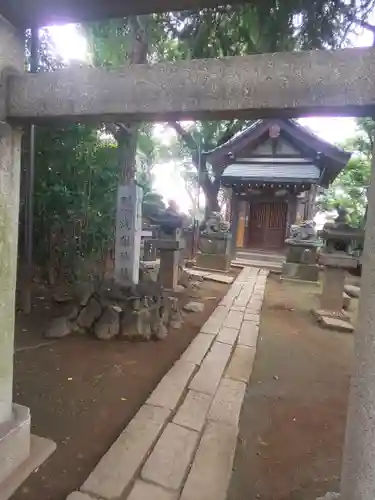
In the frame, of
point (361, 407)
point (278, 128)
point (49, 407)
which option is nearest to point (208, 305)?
point (49, 407)

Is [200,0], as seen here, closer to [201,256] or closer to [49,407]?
[49,407]

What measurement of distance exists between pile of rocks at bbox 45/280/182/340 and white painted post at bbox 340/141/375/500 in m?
3.01

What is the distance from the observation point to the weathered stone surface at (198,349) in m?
3.62

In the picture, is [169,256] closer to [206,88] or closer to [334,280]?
[334,280]

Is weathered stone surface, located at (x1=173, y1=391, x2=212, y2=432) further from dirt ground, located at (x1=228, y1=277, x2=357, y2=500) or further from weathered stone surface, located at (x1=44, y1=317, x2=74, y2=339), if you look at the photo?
weathered stone surface, located at (x1=44, y1=317, x2=74, y2=339)

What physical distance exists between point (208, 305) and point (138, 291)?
1859 millimetres

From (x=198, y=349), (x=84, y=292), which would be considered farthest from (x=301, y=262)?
(x=84, y=292)

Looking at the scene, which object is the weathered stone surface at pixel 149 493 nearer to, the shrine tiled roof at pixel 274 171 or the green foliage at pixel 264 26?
the green foliage at pixel 264 26

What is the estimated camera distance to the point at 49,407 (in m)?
2.61

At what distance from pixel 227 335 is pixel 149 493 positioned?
2.82m

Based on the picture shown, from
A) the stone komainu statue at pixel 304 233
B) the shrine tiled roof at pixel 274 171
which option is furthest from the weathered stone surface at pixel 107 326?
the shrine tiled roof at pixel 274 171

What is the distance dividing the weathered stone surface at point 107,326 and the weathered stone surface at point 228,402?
1.49 m

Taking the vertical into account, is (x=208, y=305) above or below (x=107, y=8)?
below

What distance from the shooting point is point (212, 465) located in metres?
2.11
